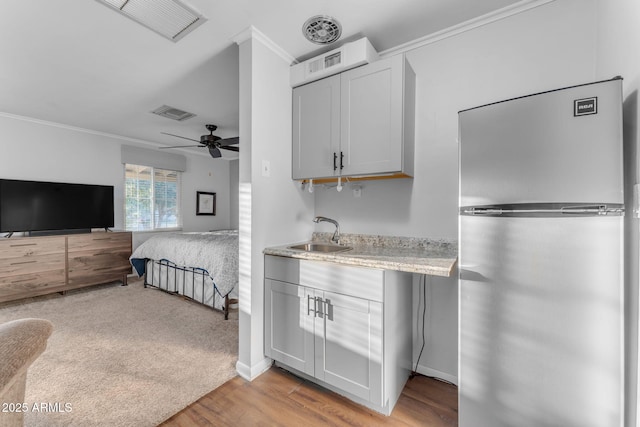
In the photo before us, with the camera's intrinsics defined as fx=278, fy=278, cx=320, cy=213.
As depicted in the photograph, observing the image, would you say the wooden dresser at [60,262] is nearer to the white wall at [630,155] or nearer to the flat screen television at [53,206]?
the flat screen television at [53,206]

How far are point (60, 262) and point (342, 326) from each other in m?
4.12

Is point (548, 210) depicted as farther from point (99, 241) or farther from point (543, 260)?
point (99, 241)

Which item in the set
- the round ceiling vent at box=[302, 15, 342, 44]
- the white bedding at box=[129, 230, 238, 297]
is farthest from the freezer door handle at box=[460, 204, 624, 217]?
the white bedding at box=[129, 230, 238, 297]

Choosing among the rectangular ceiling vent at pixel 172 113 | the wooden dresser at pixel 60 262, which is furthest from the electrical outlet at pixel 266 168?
the wooden dresser at pixel 60 262

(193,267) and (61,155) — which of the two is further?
(61,155)

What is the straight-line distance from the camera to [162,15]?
1.81 meters

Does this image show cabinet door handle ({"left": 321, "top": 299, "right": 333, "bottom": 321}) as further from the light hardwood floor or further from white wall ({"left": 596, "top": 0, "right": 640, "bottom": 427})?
white wall ({"left": 596, "top": 0, "right": 640, "bottom": 427})

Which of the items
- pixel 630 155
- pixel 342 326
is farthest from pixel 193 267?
pixel 630 155

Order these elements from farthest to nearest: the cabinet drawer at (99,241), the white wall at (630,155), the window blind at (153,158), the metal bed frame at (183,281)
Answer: the window blind at (153,158) < the cabinet drawer at (99,241) < the metal bed frame at (183,281) < the white wall at (630,155)

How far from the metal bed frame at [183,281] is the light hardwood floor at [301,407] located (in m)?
1.35

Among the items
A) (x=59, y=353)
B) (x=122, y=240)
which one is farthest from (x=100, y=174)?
(x=59, y=353)

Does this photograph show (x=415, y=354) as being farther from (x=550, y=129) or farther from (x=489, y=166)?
(x=550, y=129)

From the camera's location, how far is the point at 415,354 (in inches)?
81.4

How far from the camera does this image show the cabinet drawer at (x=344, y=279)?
1.58 meters
